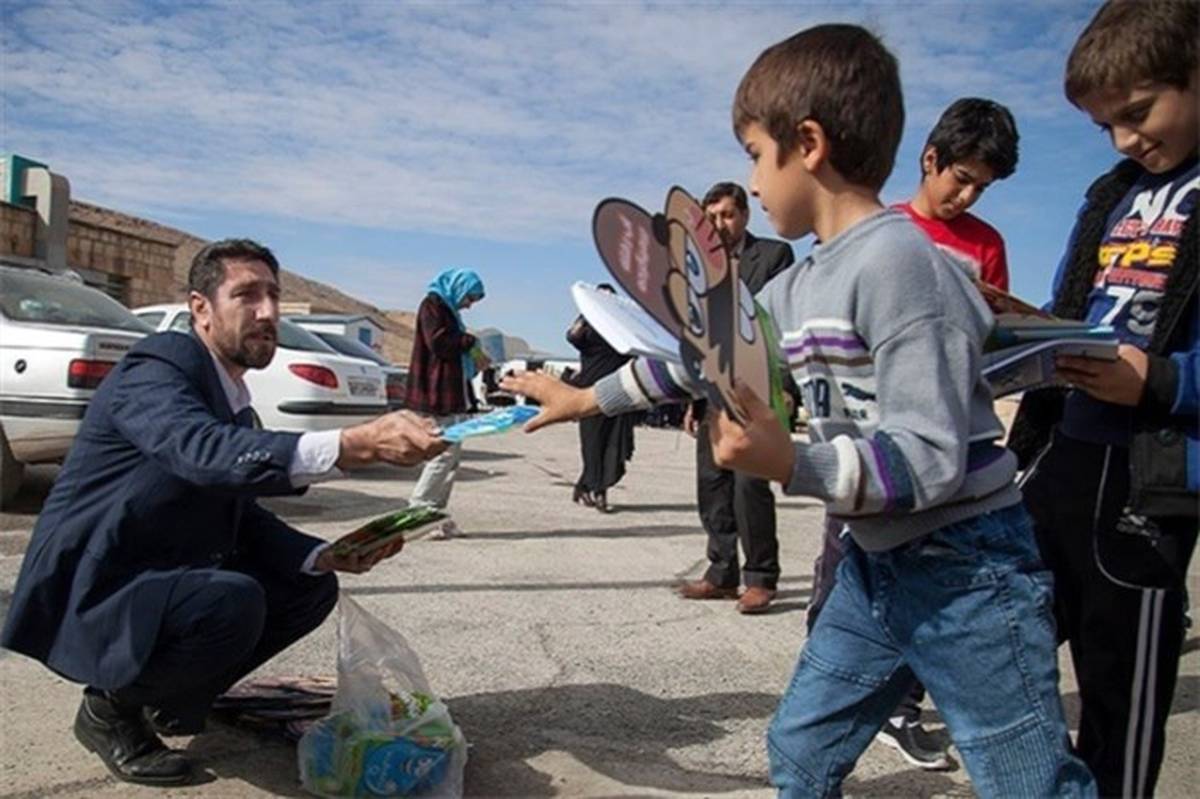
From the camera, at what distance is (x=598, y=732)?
2988 millimetres

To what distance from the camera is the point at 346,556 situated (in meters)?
2.65

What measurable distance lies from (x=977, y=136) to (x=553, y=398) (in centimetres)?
165

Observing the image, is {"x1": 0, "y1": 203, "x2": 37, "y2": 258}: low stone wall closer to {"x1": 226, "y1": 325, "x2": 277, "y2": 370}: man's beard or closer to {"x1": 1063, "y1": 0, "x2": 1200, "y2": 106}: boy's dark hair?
A: {"x1": 226, "y1": 325, "x2": 277, "y2": 370}: man's beard

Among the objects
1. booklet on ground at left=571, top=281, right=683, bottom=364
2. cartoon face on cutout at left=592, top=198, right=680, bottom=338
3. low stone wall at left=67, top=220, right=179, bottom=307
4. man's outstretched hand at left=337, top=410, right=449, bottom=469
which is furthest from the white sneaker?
low stone wall at left=67, top=220, right=179, bottom=307

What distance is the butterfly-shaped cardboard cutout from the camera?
3.89ft

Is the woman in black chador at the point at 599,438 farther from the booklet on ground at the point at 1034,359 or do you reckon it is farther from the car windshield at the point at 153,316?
the booklet on ground at the point at 1034,359

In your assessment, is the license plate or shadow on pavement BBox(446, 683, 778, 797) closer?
shadow on pavement BBox(446, 683, 778, 797)

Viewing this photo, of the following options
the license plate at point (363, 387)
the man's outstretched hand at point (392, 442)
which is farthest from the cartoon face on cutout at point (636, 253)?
the license plate at point (363, 387)

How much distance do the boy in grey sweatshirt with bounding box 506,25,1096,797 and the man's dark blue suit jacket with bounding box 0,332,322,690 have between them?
1.26 m

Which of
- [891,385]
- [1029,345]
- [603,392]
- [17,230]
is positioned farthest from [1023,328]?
[17,230]

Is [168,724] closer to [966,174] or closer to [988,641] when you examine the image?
[988,641]

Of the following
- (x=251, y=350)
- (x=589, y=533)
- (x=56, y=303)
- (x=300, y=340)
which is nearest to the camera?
(x=251, y=350)

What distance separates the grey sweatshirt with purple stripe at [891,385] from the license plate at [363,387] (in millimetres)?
7208

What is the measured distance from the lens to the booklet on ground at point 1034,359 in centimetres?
161
